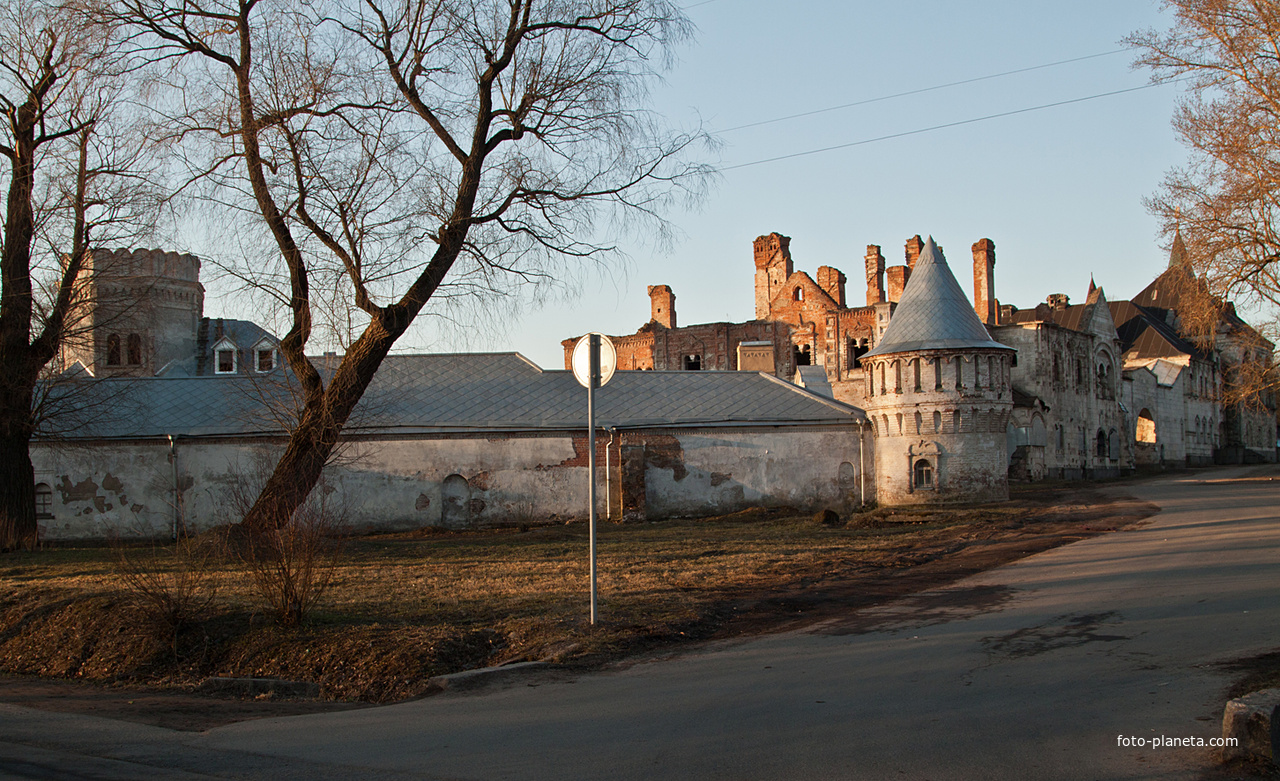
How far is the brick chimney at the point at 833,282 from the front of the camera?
181 ft

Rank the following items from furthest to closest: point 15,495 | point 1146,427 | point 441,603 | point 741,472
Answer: point 1146,427
point 741,472
point 15,495
point 441,603

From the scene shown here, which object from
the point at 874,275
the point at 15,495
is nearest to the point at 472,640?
the point at 15,495

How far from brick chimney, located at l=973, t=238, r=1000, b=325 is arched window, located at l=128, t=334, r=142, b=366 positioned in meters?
42.9

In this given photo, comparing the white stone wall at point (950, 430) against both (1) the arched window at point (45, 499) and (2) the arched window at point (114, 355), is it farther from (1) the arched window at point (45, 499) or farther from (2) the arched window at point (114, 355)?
(2) the arched window at point (114, 355)

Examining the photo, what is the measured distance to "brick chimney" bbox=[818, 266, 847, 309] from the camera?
2175 inches

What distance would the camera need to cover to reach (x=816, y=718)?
239 inches

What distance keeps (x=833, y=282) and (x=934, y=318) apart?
1094 inches

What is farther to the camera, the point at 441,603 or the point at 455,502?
the point at 455,502

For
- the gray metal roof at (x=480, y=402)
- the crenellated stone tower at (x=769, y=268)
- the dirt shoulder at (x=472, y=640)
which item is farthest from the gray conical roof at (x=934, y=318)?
the crenellated stone tower at (x=769, y=268)

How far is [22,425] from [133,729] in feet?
50.6

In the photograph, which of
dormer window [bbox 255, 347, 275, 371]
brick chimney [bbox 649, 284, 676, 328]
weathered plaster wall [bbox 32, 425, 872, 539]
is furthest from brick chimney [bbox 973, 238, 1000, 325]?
dormer window [bbox 255, 347, 275, 371]

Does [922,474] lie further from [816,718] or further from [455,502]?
[816,718]

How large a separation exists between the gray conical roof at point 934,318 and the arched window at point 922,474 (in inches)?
131

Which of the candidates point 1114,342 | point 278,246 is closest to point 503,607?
point 278,246
